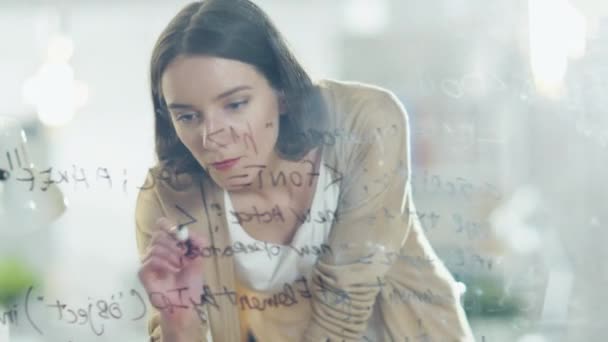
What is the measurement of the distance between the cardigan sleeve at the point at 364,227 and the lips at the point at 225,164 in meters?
0.10

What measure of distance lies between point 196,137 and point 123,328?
0.20 meters

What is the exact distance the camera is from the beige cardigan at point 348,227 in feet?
2.34

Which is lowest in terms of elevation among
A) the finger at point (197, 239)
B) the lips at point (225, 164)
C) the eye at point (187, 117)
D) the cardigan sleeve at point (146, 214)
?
the finger at point (197, 239)

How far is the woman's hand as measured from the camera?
708mm

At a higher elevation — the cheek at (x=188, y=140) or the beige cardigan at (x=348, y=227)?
the cheek at (x=188, y=140)

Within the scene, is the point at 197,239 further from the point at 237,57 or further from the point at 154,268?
the point at 237,57

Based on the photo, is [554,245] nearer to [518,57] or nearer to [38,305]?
[518,57]

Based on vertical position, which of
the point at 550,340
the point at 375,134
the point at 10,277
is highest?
the point at 375,134

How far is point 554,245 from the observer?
2.48ft

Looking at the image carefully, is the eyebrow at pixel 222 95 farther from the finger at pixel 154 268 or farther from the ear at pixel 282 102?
the finger at pixel 154 268

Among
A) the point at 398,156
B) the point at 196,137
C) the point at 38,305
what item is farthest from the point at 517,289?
the point at 38,305

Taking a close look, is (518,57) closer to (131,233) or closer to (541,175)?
(541,175)

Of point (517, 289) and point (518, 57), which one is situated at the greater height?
point (518, 57)

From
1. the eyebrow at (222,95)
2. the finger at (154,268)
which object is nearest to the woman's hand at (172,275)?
the finger at (154,268)
